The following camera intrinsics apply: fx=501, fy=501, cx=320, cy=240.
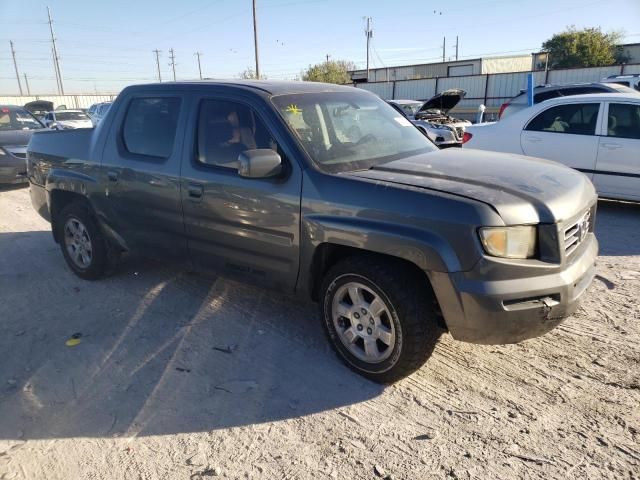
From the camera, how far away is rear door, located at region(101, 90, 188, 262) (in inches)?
156

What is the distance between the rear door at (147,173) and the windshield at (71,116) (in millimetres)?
17576

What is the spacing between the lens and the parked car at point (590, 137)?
262 inches

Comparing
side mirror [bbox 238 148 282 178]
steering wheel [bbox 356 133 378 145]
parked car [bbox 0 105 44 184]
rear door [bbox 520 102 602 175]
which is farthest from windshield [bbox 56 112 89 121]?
side mirror [bbox 238 148 282 178]

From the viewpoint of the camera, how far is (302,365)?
3.40m

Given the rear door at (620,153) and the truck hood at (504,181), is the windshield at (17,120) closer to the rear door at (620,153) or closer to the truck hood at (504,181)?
the truck hood at (504,181)

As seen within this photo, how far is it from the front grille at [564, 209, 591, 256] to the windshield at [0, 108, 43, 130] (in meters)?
12.2

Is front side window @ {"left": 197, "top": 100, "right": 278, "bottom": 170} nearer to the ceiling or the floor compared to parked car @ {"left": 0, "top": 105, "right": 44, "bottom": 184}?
nearer to the ceiling

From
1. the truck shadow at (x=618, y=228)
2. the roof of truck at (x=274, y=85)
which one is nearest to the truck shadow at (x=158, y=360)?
the roof of truck at (x=274, y=85)

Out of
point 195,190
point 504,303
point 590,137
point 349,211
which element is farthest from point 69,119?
point 504,303

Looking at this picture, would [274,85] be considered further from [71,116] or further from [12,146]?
[71,116]

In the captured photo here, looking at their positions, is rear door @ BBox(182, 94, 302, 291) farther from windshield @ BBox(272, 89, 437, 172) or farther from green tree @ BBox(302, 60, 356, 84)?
green tree @ BBox(302, 60, 356, 84)

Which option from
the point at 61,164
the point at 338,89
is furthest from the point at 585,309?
the point at 61,164

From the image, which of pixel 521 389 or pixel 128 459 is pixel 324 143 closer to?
pixel 521 389

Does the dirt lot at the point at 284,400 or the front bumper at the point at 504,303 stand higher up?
the front bumper at the point at 504,303
